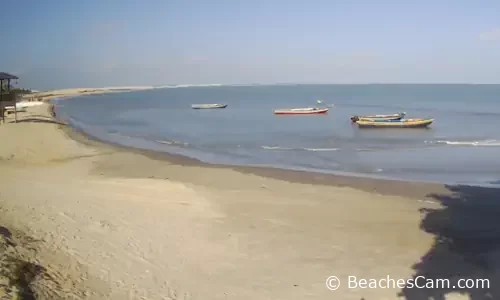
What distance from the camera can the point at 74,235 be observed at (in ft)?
30.0

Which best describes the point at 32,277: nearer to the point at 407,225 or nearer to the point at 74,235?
the point at 74,235

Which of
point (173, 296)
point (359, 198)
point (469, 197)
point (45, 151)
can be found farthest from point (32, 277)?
point (45, 151)

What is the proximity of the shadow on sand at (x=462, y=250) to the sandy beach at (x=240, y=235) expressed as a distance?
0.03 meters

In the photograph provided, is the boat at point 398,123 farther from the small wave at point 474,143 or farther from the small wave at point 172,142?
the small wave at point 172,142

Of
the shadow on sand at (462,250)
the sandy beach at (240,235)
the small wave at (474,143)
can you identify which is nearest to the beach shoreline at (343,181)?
the sandy beach at (240,235)

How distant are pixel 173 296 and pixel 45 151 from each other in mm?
18074

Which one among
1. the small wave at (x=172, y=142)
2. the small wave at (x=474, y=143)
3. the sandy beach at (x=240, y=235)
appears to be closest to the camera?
the sandy beach at (x=240, y=235)

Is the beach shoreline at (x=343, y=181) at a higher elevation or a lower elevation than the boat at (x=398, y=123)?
lower

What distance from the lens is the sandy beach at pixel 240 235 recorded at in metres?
7.40

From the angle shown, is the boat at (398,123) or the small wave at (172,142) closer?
the small wave at (172,142)

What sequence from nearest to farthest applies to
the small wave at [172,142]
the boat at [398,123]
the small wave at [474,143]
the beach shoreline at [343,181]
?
the beach shoreline at [343,181] < the small wave at [474,143] < the small wave at [172,142] < the boat at [398,123]

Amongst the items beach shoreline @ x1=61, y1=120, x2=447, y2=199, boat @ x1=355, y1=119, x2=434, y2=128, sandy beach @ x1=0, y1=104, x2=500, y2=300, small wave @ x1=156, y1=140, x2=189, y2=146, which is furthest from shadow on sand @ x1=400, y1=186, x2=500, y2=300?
boat @ x1=355, y1=119, x2=434, y2=128

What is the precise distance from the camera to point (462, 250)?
934 centimetres

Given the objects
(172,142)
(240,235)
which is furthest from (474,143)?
(240,235)
